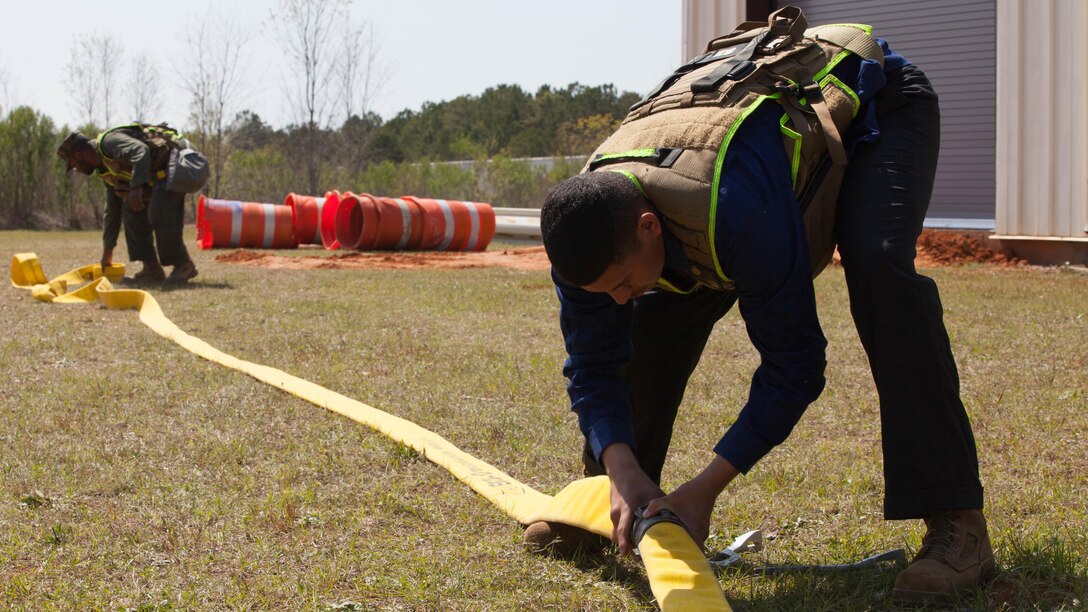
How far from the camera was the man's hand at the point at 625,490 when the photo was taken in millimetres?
2400

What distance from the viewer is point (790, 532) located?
120 inches

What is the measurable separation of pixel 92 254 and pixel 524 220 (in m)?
8.33

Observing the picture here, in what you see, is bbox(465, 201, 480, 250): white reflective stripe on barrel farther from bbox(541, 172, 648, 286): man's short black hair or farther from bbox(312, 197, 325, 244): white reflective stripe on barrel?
bbox(541, 172, 648, 286): man's short black hair

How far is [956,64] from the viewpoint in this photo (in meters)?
14.8

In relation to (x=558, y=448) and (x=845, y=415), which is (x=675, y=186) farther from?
(x=845, y=415)

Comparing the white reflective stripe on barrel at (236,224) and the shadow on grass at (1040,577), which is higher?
the white reflective stripe on barrel at (236,224)

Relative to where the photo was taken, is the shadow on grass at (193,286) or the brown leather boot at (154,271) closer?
the shadow on grass at (193,286)

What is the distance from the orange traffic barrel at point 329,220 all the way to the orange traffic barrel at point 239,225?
1.91 feet

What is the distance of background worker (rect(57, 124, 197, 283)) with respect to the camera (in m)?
9.95

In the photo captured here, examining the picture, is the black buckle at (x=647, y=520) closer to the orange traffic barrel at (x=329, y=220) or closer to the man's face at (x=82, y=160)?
the man's face at (x=82, y=160)

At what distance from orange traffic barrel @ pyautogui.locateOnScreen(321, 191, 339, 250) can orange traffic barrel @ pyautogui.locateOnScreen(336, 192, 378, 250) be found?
1.36ft

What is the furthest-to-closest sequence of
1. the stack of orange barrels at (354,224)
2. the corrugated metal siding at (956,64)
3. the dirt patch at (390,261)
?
the stack of orange barrels at (354,224) < the corrugated metal siding at (956,64) < the dirt patch at (390,261)

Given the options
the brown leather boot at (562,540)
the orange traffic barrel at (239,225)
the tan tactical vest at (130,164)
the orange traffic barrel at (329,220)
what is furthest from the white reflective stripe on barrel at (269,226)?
the brown leather boot at (562,540)

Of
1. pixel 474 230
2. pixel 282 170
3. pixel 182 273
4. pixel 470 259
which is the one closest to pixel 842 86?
pixel 182 273
